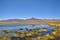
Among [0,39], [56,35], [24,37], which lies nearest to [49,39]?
[56,35]

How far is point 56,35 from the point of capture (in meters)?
5.78

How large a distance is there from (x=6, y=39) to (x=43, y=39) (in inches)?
63.2

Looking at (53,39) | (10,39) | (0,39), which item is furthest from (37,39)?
(0,39)

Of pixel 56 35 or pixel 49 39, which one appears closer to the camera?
pixel 49 39

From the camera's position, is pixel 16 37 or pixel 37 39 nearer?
pixel 37 39

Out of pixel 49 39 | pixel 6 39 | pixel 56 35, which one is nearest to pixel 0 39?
pixel 6 39

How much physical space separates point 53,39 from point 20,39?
4.76ft

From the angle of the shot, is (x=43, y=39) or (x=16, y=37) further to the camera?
(x=16, y=37)

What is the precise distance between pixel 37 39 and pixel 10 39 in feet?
4.00

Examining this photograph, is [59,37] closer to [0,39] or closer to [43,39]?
[43,39]

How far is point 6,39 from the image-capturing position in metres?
5.65

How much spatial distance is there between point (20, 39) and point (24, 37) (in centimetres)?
28

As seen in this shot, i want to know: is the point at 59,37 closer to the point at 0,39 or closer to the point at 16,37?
the point at 16,37

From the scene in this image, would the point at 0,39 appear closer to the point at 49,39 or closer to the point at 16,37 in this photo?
the point at 16,37
